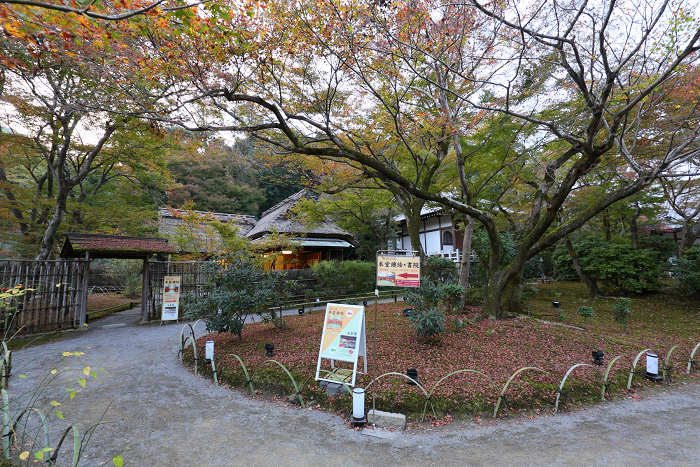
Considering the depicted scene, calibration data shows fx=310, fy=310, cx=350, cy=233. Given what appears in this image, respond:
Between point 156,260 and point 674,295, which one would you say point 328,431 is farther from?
point 674,295

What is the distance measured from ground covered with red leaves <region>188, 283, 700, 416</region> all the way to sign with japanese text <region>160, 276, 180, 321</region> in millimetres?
3289

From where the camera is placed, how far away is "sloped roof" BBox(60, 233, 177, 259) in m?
8.99

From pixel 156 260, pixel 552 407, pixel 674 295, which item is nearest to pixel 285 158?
pixel 156 260

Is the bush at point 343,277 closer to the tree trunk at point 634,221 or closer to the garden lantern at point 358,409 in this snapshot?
the garden lantern at point 358,409

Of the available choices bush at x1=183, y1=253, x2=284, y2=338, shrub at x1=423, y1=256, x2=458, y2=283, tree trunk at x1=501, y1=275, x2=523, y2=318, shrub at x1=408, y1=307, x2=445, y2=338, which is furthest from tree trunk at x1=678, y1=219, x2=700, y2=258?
bush at x1=183, y1=253, x2=284, y2=338

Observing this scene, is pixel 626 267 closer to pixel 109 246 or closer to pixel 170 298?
pixel 170 298

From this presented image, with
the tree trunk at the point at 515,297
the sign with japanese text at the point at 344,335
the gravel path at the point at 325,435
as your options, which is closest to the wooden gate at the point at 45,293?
the gravel path at the point at 325,435

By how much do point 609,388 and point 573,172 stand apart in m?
4.41

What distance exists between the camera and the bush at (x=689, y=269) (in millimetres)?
10641

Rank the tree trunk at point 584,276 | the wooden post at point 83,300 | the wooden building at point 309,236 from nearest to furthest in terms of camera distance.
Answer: the wooden post at point 83,300
the tree trunk at point 584,276
the wooden building at point 309,236

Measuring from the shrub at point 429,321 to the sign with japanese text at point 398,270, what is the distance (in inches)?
63.8

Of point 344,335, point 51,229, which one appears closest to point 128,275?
point 51,229

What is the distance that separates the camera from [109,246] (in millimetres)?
9227

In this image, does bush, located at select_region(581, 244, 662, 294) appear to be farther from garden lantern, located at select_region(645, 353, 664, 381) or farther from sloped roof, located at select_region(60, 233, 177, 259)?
sloped roof, located at select_region(60, 233, 177, 259)
